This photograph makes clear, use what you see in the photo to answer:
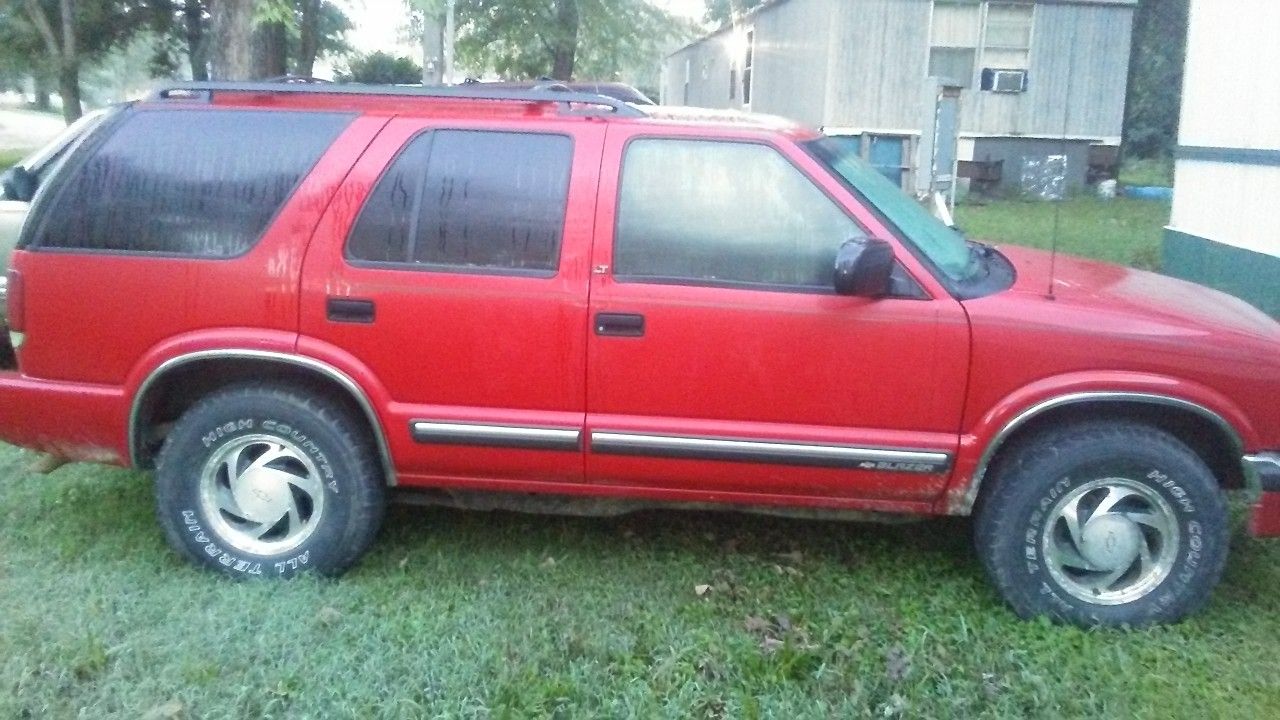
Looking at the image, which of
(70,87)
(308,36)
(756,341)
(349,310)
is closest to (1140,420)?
(756,341)

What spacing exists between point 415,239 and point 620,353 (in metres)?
0.84

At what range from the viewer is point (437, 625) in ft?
13.0

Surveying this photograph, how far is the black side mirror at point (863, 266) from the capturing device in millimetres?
3756

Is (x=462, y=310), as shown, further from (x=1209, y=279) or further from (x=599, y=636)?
(x=1209, y=279)

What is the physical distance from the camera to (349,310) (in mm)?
4117

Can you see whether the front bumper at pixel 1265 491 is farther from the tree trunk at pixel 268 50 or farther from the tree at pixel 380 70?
the tree at pixel 380 70

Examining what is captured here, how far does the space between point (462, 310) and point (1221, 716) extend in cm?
274

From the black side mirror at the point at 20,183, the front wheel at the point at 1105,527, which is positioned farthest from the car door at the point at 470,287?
the black side mirror at the point at 20,183

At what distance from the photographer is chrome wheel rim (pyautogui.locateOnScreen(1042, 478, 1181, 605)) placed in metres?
3.99

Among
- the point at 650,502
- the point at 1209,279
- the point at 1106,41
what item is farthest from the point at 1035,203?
the point at 650,502

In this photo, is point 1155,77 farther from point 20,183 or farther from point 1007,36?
point 20,183

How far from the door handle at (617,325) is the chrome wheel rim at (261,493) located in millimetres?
1207

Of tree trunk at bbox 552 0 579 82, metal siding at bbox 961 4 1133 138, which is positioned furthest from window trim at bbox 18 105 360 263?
tree trunk at bbox 552 0 579 82

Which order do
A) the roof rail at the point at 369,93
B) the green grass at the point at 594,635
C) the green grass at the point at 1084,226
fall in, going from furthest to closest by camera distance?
1. the green grass at the point at 1084,226
2. the roof rail at the point at 369,93
3. the green grass at the point at 594,635
